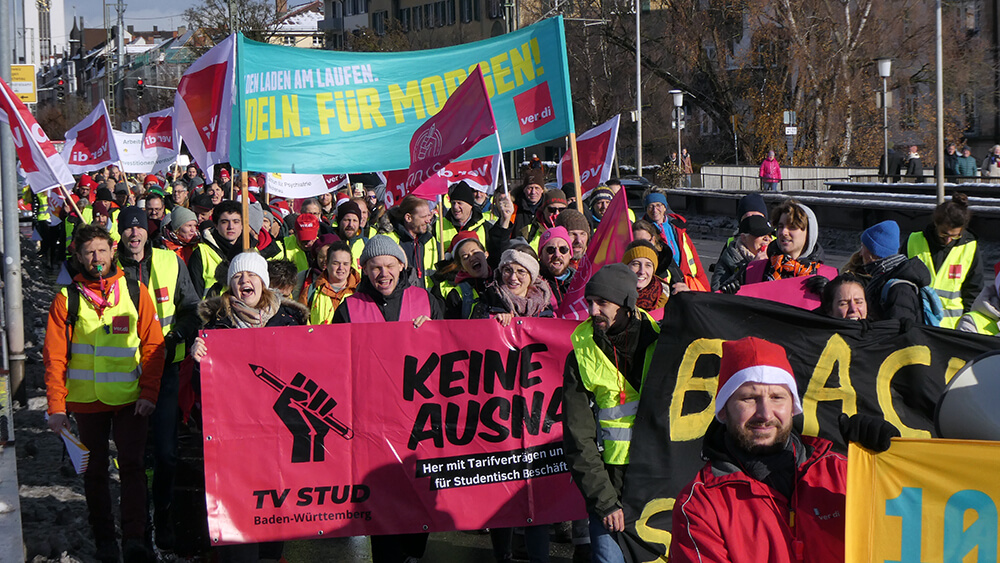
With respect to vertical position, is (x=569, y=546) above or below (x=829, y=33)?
below

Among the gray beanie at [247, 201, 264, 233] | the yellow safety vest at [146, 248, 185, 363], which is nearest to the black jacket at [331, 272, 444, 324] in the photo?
the yellow safety vest at [146, 248, 185, 363]

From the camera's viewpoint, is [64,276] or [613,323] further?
[64,276]

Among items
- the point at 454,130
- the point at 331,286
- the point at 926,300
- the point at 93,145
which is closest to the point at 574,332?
the point at 926,300

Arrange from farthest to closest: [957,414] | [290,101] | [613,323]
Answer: [290,101] < [613,323] < [957,414]

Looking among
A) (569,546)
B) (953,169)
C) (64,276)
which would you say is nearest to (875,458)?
(569,546)

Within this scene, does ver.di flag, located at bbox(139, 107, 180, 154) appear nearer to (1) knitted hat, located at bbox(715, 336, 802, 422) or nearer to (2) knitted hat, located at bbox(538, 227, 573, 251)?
(2) knitted hat, located at bbox(538, 227, 573, 251)

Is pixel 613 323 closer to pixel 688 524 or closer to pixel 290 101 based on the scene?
pixel 688 524

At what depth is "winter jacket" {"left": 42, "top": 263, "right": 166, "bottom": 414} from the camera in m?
5.65

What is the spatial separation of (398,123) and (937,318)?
15.9 feet

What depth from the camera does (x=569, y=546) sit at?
623 cm

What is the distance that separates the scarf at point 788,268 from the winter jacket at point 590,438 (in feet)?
6.37

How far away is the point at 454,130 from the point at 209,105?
189 cm

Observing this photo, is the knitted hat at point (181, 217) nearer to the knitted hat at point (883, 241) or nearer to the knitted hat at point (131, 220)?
the knitted hat at point (131, 220)

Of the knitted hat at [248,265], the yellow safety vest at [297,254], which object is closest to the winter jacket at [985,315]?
the knitted hat at [248,265]
